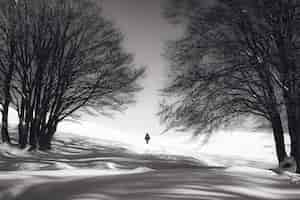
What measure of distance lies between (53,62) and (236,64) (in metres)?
9.96

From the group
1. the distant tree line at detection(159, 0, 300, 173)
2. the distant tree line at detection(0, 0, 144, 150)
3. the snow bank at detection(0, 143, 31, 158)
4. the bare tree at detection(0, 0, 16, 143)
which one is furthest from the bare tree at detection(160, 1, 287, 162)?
the bare tree at detection(0, 0, 16, 143)

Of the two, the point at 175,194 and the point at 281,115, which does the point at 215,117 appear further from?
the point at 175,194

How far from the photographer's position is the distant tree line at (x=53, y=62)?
12562mm

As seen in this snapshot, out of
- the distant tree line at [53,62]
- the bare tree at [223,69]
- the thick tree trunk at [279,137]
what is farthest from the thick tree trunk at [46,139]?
the thick tree trunk at [279,137]

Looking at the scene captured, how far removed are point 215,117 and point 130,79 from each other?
626 centimetres

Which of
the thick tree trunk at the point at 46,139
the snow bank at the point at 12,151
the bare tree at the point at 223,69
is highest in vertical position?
the bare tree at the point at 223,69

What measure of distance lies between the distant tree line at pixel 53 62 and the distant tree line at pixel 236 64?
201 inches

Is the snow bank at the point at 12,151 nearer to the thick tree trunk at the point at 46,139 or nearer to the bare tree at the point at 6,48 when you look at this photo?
the bare tree at the point at 6,48

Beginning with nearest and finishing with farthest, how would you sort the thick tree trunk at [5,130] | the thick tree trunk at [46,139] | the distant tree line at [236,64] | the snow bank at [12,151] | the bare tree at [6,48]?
the distant tree line at [236,64]
the snow bank at [12,151]
the bare tree at [6,48]
the thick tree trunk at [5,130]
the thick tree trunk at [46,139]

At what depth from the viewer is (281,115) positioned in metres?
9.77

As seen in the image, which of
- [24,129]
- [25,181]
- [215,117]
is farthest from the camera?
[24,129]

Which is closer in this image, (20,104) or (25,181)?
(25,181)

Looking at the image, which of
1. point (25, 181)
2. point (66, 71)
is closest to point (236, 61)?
point (25, 181)

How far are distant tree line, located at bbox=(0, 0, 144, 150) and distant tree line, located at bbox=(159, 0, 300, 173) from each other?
512 cm
